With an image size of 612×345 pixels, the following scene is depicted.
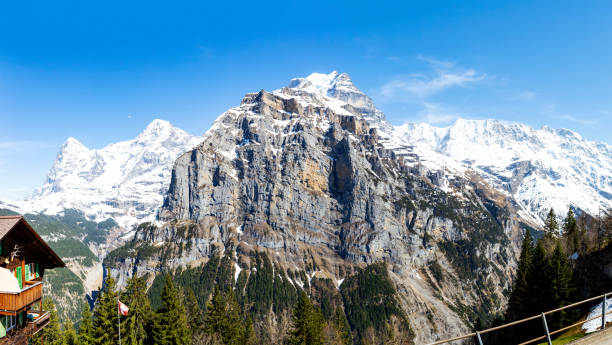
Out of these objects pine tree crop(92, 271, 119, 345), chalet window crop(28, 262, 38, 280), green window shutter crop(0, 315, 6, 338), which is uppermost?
chalet window crop(28, 262, 38, 280)

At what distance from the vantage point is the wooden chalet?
2112cm

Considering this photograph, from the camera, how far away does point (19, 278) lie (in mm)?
23188

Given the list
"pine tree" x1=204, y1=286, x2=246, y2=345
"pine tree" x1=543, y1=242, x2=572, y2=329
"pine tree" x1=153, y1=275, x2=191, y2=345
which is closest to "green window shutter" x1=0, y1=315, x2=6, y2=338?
"pine tree" x1=153, y1=275, x2=191, y2=345

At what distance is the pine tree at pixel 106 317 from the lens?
137ft

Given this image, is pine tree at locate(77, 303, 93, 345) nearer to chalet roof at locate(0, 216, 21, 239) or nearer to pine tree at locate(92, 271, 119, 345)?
pine tree at locate(92, 271, 119, 345)

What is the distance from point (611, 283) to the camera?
150 ft

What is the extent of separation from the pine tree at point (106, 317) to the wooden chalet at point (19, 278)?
57.1ft

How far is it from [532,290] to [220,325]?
175 ft

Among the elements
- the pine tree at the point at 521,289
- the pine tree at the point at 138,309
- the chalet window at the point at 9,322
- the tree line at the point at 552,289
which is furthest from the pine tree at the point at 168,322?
the pine tree at the point at 521,289

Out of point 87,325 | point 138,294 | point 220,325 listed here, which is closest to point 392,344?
point 220,325

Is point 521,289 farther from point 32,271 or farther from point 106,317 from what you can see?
point 32,271

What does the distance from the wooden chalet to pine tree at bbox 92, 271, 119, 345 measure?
17400mm

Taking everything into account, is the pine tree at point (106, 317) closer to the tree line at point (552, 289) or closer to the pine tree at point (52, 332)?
the pine tree at point (52, 332)

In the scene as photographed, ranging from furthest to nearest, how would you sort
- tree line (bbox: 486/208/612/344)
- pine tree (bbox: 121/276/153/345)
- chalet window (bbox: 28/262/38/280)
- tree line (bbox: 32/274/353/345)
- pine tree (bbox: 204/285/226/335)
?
1. pine tree (bbox: 204/285/226/335)
2. pine tree (bbox: 121/276/153/345)
3. tree line (bbox: 486/208/612/344)
4. tree line (bbox: 32/274/353/345)
5. chalet window (bbox: 28/262/38/280)
